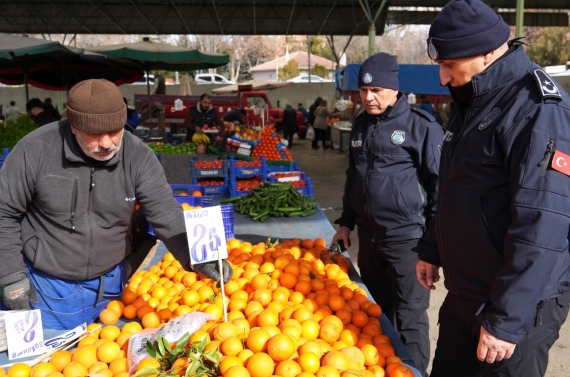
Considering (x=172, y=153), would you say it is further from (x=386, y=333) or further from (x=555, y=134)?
(x=555, y=134)

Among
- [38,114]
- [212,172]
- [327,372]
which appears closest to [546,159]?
[327,372]

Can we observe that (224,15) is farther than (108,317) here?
Yes

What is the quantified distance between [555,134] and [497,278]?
496 mm

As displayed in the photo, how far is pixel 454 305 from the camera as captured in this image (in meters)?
2.11

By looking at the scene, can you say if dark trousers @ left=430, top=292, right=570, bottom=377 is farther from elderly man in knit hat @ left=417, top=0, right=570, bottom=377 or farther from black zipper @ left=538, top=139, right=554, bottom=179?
black zipper @ left=538, top=139, right=554, bottom=179

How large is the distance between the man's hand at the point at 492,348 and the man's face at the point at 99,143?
169 centimetres

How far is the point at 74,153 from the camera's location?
2352 millimetres

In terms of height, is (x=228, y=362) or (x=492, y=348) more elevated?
(x=492, y=348)

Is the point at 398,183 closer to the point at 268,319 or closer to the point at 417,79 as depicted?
the point at 268,319

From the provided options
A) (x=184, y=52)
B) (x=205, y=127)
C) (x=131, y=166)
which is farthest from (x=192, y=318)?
(x=184, y=52)

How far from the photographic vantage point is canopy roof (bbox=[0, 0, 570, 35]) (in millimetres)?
19047

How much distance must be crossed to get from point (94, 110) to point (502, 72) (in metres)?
1.62

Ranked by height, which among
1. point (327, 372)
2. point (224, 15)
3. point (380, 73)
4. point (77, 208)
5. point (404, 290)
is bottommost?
point (404, 290)

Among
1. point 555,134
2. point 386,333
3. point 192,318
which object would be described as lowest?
point 386,333
